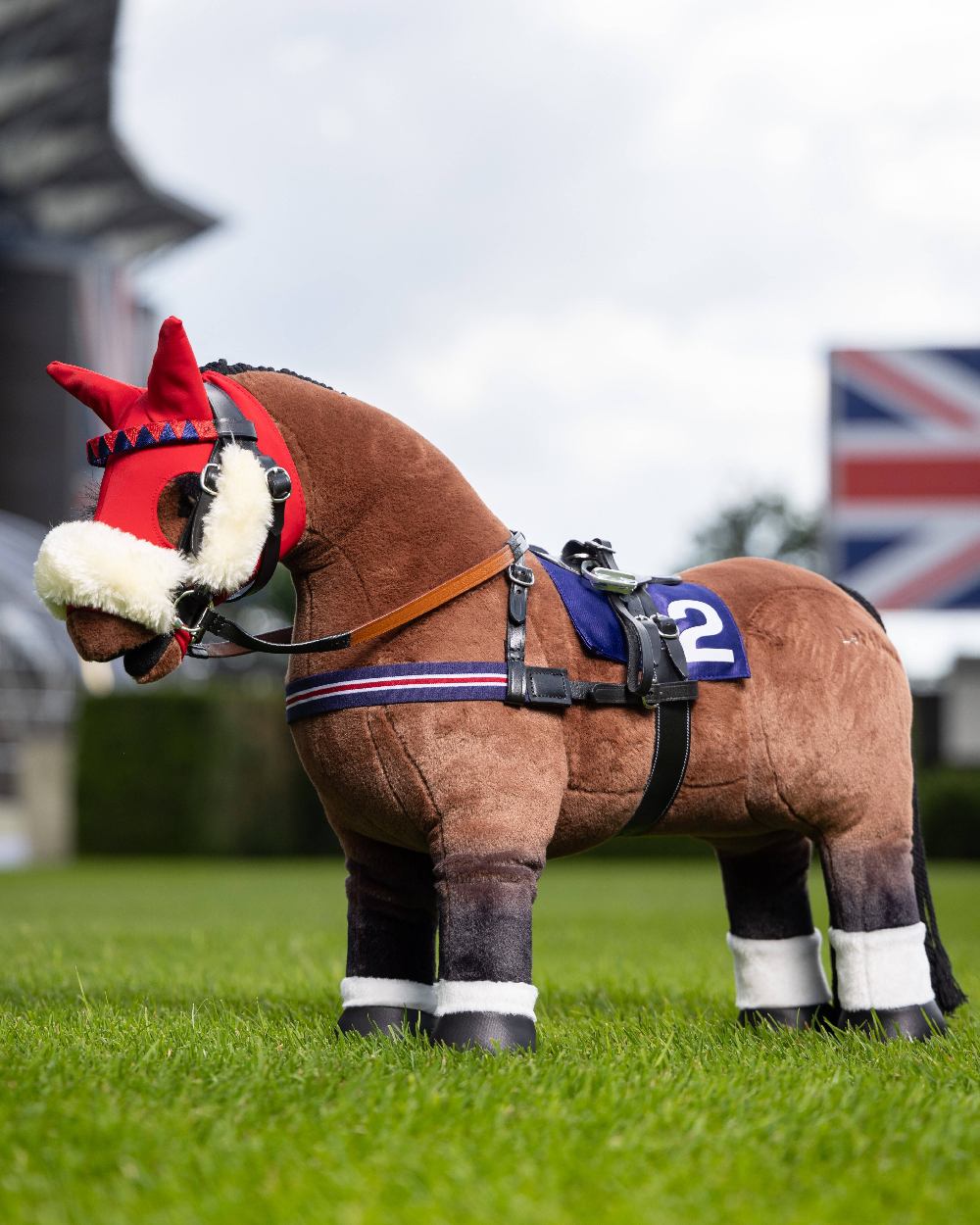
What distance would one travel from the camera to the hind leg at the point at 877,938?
11.3ft

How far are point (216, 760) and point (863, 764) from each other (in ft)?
A: 52.1

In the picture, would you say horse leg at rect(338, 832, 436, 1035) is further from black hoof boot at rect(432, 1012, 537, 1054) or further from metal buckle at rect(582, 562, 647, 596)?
metal buckle at rect(582, 562, 647, 596)

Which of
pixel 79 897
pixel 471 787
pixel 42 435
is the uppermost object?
pixel 42 435

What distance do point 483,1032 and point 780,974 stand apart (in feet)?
4.18

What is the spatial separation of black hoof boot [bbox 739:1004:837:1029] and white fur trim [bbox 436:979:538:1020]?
1.06 meters

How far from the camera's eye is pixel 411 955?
136 inches

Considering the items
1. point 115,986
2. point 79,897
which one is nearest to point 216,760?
point 79,897

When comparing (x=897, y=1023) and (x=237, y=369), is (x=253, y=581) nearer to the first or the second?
(x=237, y=369)

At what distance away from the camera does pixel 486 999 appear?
9.55 feet

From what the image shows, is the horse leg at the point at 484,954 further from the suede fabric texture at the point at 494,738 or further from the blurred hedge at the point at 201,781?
the blurred hedge at the point at 201,781

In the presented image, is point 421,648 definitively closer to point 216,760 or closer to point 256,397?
point 256,397

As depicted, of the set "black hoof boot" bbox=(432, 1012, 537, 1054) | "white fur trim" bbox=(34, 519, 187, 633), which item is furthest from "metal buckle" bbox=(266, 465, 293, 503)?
"black hoof boot" bbox=(432, 1012, 537, 1054)

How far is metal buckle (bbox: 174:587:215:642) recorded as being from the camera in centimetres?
296

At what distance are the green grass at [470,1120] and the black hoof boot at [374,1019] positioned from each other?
0.28ft
